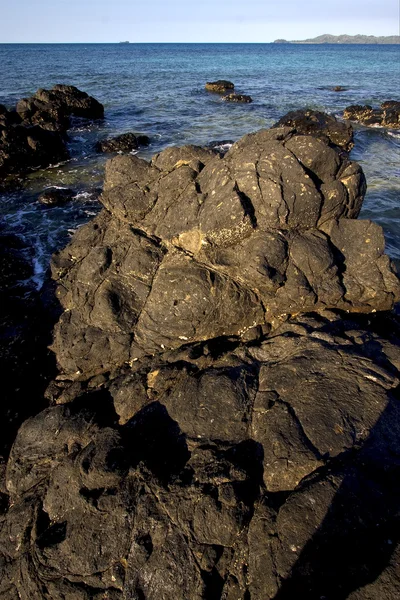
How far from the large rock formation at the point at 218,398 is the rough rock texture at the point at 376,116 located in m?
24.9

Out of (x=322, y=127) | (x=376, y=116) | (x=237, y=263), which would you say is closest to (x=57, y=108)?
(x=322, y=127)

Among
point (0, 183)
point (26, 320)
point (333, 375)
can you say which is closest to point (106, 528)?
point (333, 375)

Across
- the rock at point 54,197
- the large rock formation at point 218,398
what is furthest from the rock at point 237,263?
the rock at point 54,197

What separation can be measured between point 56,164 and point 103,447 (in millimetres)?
18877

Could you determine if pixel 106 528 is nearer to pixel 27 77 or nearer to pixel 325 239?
pixel 325 239

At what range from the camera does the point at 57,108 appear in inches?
1062

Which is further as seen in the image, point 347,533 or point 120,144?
point 120,144

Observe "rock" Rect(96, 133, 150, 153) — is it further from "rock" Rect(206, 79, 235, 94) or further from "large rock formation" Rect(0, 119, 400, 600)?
"rock" Rect(206, 79, 235, 94)

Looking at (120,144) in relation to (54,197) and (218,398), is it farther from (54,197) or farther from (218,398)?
(218,398)

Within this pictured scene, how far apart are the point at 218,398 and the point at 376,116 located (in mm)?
31105

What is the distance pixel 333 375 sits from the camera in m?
4.88

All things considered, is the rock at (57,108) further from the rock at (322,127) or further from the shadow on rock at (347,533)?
the shadow on rock at (347,533)

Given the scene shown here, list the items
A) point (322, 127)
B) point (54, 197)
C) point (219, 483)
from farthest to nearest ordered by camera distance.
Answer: point (322, 127)
point (54, 197)
point (219, 483)

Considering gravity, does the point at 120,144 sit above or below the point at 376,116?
below
